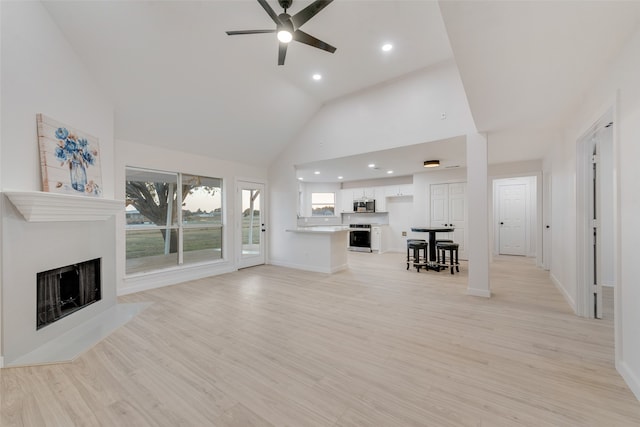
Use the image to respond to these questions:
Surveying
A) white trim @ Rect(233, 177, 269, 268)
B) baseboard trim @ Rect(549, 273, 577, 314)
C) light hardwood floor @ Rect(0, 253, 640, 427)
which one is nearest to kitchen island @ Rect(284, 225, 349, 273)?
white trim @ Rect(233, 177, 269, 268)

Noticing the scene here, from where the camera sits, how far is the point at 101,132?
3.33 meters

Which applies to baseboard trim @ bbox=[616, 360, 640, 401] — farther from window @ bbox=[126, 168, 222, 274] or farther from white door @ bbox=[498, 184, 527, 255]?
white door @ bbox=[498, 184, 527, 255]

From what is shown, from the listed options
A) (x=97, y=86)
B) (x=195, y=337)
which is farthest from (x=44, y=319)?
(x=97, y=86)

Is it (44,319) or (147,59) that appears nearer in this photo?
(44,319)

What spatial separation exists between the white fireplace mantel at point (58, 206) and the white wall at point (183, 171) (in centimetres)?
99

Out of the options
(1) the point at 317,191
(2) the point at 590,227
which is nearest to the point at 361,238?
(1) the point at 317,191

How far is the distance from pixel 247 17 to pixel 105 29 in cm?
157

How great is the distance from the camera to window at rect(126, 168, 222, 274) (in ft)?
14.1

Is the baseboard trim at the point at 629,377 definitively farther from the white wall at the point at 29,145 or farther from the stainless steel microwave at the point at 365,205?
the stainless steel microwave at the point at 365,205

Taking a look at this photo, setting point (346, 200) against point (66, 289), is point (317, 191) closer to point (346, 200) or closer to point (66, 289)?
point (346, 200)

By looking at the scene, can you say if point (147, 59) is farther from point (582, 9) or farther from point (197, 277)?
point (582, 9)

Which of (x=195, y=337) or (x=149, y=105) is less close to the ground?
(x=149, y=105)

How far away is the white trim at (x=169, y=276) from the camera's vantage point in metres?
4.02

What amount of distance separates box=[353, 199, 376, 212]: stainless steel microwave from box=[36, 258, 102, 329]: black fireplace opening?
7117 mm
